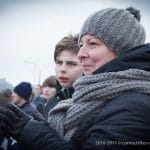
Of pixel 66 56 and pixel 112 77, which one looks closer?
pixel 112 77

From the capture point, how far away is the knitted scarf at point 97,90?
5.25ft

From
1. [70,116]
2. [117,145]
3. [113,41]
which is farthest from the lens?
[113,41]

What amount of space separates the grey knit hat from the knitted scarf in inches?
8.4

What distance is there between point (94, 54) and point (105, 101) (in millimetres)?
260

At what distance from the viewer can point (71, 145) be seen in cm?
158

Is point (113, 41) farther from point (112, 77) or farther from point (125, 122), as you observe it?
point (125, 122)

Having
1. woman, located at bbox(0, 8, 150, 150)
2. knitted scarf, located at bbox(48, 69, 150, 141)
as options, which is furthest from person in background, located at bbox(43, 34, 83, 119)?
knitted scarf, located at bbox(48, 69, 150, 141)

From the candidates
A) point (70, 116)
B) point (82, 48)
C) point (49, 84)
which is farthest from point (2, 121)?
point (49, 84)

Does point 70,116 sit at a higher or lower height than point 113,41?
lower

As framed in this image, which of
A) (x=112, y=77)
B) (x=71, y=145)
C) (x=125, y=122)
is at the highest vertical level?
(x=112, y=77)

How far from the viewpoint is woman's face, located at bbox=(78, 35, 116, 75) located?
70.1 inches

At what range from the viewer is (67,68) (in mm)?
2662

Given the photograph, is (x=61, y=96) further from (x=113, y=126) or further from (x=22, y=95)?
(x=22, y=95)

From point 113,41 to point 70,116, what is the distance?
0.42 meters
